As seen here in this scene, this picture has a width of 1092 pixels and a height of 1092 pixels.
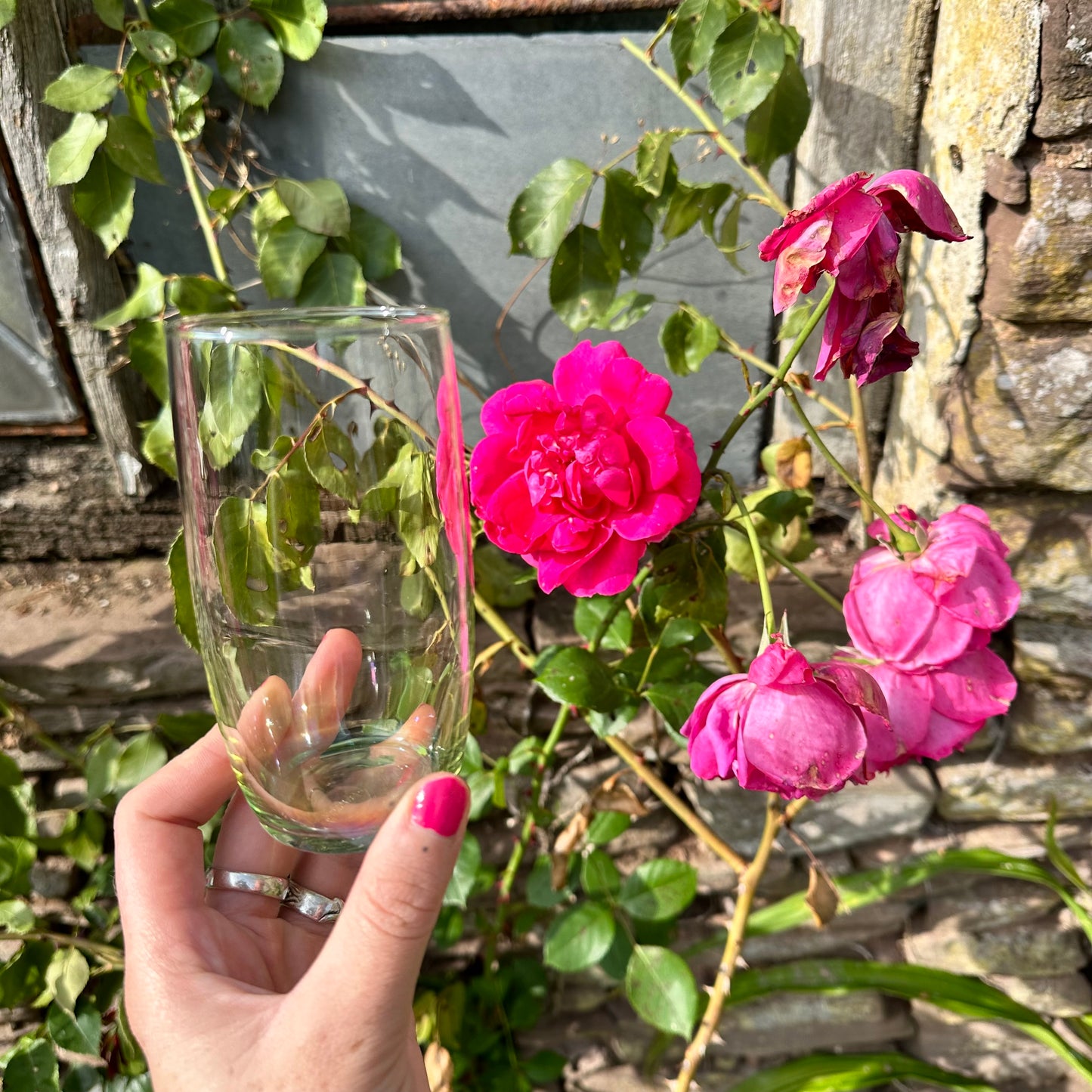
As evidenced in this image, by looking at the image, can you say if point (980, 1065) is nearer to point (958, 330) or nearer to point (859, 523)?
point (859, 523)

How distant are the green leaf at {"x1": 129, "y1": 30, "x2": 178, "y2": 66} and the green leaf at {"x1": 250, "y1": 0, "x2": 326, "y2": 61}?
0.34ft

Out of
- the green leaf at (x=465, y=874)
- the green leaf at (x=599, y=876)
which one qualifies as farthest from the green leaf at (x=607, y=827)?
the green leaf at (x=465, y=874)

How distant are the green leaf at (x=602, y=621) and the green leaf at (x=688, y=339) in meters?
0.26

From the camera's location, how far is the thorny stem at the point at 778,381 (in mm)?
486

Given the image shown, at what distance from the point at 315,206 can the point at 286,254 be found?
0.06 m

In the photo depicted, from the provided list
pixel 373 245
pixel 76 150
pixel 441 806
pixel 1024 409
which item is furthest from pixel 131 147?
pixel 1024 409

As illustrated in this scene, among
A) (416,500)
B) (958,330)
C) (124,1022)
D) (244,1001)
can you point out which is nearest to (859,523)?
(958,330)

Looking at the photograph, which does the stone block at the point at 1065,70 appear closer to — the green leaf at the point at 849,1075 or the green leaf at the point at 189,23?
the green leaf at the point at 189,23

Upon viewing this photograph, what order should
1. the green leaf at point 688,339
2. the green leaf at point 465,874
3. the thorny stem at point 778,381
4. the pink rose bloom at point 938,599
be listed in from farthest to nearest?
the green leaf at point 465,874, the green leaf at point 688,339, the pink rose bloom at point 938,599, the thorny stem at point 778,381

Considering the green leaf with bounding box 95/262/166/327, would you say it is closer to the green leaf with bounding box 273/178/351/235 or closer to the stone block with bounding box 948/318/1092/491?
the green leaf with bounding box 273/178/351/235

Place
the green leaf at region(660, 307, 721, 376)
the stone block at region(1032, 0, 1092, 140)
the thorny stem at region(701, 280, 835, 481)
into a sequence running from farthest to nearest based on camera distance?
1. the green leaf at region(660, 307, 721, 376)
2. the stone block at region(1032, 0, 1092, 140)
3. the thorny stem at region(701, 280, 835, 481)

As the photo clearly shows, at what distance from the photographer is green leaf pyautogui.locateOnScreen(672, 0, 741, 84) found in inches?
29.9

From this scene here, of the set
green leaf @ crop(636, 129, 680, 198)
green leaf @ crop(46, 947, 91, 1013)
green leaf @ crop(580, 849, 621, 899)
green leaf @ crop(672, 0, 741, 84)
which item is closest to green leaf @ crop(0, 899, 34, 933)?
green leaf @ crop(46, 947, 91, 1013)

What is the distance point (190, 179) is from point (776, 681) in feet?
2.79
